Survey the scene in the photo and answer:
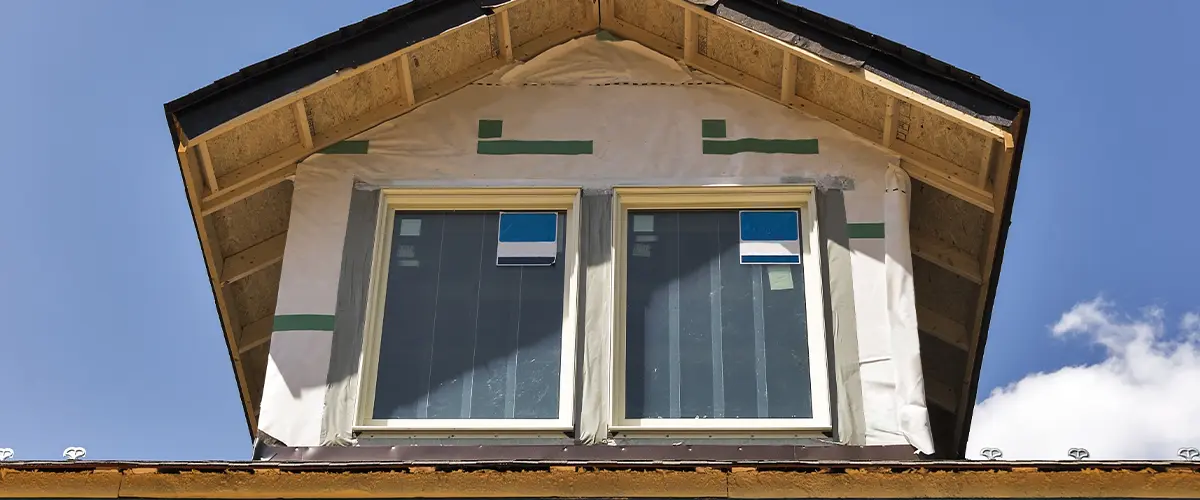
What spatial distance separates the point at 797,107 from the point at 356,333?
10.3ft

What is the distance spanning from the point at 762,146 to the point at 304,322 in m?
3.00

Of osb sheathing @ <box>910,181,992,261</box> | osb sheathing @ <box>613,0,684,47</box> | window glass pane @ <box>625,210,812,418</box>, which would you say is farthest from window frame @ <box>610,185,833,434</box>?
osb sheathing @ <box>613,0,684,47</box>

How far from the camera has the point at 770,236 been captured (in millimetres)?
8836

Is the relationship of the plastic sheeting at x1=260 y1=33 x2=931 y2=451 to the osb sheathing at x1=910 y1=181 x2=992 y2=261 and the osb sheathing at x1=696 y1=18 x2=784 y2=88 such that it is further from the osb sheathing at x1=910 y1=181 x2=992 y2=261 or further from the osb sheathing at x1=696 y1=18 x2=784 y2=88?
the osb sheathing at x1=910 y1=181 x2=992 y2=261

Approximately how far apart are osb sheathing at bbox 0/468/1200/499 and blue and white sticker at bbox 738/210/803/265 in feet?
6.85

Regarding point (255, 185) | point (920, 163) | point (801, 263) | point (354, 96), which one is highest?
point (354, 96)

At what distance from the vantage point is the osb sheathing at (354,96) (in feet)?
30.6

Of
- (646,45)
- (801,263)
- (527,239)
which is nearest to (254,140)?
(527,239)

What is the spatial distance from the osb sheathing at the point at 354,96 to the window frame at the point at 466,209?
0.68 m

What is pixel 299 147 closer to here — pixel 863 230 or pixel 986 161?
pixel 863 230

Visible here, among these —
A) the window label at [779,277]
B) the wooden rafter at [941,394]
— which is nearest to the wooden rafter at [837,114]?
the window label at [779,277]

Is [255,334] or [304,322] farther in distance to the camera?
[255,334]

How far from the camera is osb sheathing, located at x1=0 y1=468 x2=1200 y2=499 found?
22.3 ft

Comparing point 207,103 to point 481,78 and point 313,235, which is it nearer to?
point 313,235
